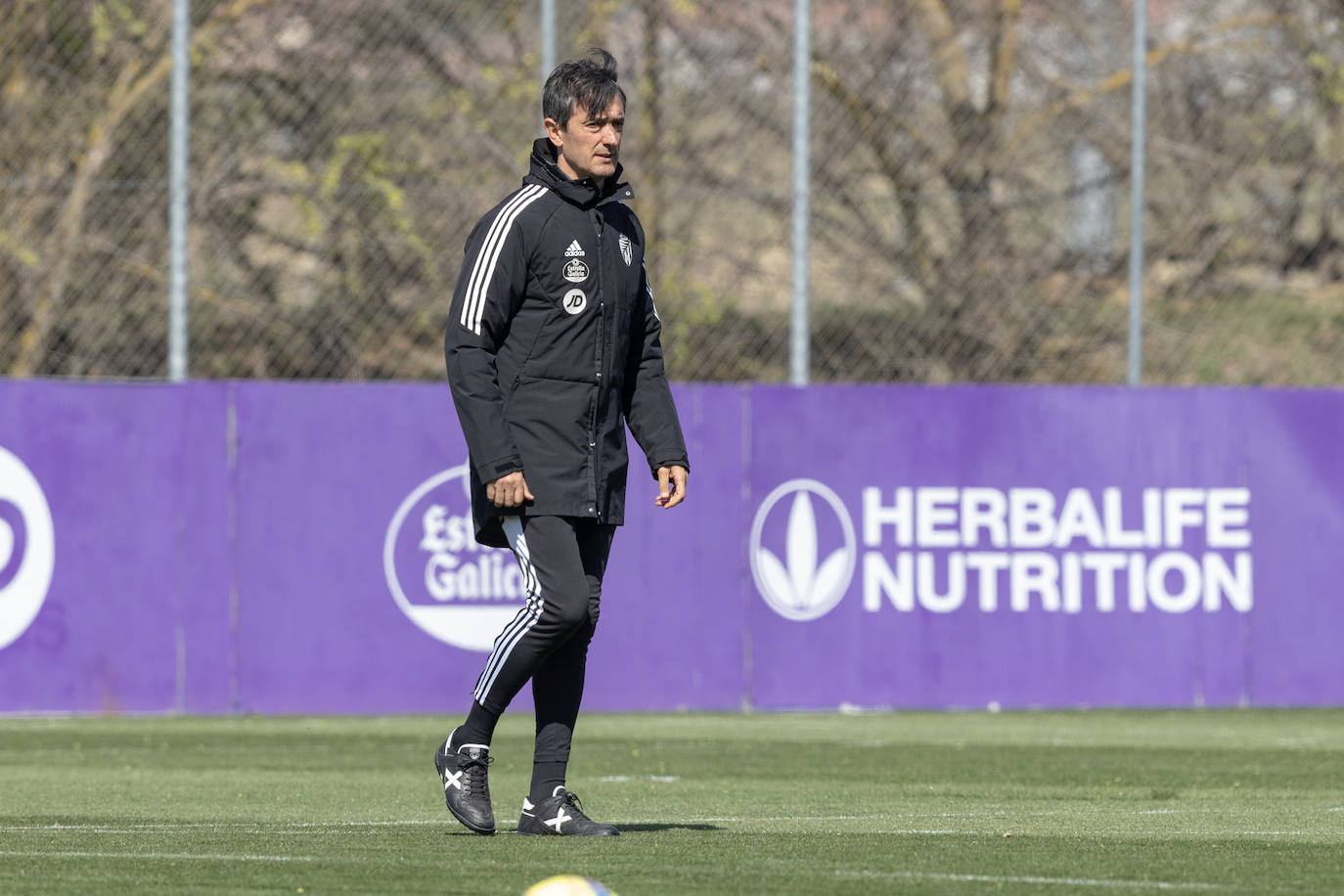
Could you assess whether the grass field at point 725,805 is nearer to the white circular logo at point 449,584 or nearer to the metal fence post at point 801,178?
the white circular logo at point 449,584

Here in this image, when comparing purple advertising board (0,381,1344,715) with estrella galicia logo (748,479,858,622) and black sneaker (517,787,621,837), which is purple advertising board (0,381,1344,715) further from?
black sneaker (517,787,621,837)

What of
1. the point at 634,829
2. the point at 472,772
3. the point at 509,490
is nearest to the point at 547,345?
the point at 509,490

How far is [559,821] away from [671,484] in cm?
97

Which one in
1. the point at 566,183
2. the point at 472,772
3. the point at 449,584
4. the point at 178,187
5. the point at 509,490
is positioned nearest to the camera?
the point at 509,490

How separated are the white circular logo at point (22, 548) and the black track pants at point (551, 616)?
20.1ft

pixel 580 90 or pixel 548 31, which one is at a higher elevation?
pixel 548 31

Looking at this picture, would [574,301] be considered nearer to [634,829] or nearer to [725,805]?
[634,829]

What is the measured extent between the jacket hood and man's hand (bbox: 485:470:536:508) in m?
0.81

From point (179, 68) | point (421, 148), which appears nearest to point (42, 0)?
point (179, 68)

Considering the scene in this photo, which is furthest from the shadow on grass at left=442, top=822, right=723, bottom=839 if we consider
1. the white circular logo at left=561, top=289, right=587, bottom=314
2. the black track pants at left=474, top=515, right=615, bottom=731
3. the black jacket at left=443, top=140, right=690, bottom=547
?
the white circular logo at left=561, top=289, right=587, bottom=314

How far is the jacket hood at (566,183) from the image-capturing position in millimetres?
6141

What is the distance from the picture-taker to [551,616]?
5949mm

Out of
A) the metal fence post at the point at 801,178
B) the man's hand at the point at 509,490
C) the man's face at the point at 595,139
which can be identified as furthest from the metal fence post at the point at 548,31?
the man's hand at the point at 509,490

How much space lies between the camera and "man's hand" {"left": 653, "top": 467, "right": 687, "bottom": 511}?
618 cm
